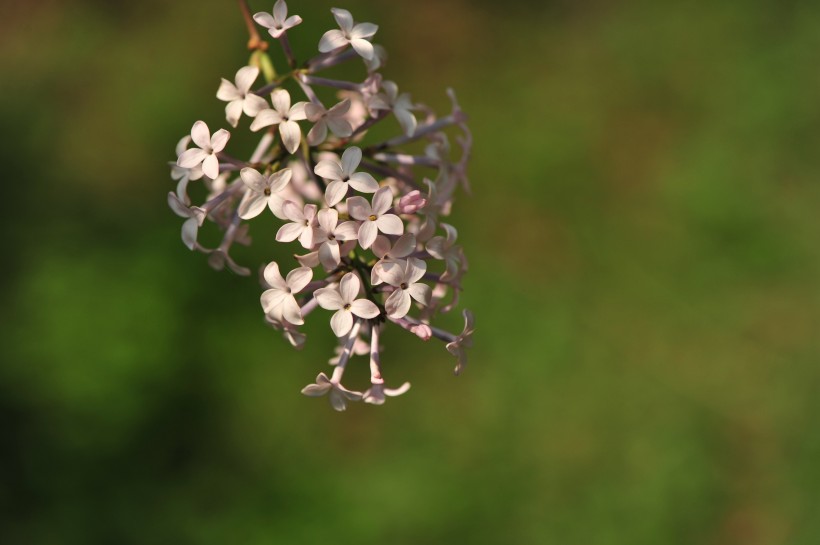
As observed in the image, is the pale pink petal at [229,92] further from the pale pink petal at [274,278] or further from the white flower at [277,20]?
the pale pink petal at [274,278]

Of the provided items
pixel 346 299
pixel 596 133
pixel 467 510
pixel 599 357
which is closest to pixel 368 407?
pixel 467 510

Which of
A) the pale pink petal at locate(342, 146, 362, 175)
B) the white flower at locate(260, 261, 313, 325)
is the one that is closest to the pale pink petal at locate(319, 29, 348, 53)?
the pale pink petal at locate(342, 146, 362, 175)

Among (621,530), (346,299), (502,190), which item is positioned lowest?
(621,530)

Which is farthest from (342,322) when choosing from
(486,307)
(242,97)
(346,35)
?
(486,307)

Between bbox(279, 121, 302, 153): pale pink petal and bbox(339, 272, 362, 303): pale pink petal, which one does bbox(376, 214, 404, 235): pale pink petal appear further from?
bbox(279, 121, 302, 153): pale pink petal

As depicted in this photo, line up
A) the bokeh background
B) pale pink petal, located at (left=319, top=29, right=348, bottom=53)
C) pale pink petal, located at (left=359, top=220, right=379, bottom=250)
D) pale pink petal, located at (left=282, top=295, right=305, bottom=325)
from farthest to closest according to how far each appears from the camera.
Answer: the bokeh background < pale pink petal, located at (left=319, top=29, right=348, bottom=53) < pale pink petal, located at (left=282, top=295, right=305, bottom=325) < pale pink petal, located at (left=359, top=220, right=379, bottom=250)

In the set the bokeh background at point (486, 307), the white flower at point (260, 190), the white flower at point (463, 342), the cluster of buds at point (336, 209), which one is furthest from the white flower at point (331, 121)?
the bokeh background at point (486, 307)

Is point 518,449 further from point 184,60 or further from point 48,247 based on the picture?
point 184,60
